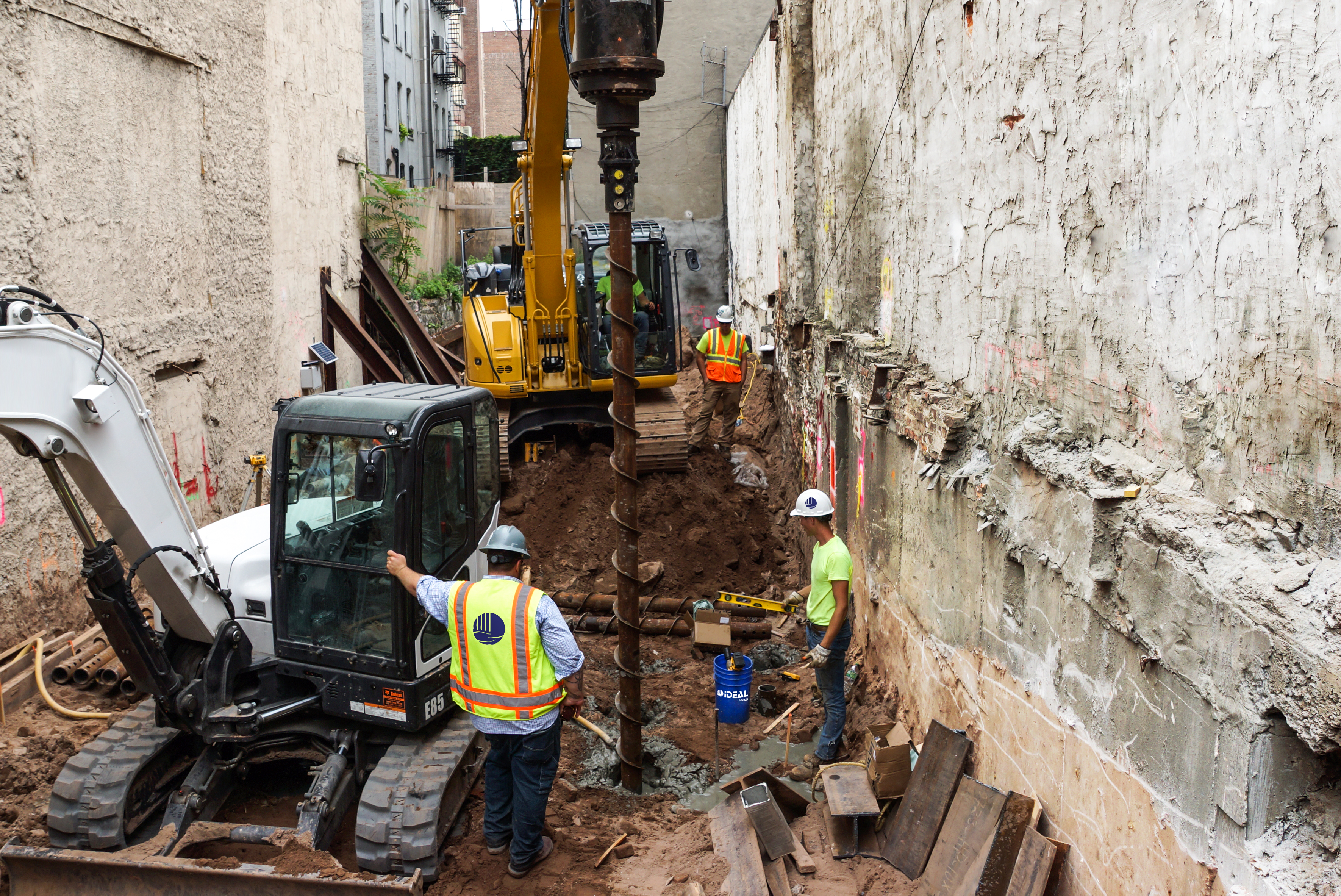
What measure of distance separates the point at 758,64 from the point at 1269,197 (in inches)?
552

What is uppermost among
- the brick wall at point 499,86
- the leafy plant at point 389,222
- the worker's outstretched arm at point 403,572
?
the brick wall at point 499,86

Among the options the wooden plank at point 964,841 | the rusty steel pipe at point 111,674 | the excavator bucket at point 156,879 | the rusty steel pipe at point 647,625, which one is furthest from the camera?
the rusty steel pipe at point 647,625

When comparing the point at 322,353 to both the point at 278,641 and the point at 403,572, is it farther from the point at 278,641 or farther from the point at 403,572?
the point at 403,572

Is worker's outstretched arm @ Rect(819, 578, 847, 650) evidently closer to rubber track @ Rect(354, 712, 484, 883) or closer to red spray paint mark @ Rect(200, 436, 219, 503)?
rubber track @ Rect(354, 712, 484, 883)

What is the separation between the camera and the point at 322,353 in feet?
27.5

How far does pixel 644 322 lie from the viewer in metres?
11.8

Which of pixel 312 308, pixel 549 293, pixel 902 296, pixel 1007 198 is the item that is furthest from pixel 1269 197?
pixel 312 308

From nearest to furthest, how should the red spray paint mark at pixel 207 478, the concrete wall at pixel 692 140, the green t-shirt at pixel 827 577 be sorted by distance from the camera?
the green t-shirt at pixel 827 577 → the red spray paint mark at pixel 207 478 → the concrete wall at pixel 692 140

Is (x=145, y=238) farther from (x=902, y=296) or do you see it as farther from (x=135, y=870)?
(x=902, y=296)

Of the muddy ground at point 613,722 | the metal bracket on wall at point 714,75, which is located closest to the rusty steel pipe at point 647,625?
the muddy ground at point 613,722

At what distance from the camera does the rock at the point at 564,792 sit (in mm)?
6008

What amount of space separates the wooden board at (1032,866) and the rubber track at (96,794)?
4.30 metres

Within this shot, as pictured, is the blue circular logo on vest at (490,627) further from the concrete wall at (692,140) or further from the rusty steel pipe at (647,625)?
the concrete wall at (692,140)

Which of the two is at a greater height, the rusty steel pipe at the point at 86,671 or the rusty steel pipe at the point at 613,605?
the rusty steel pipe at the point at 86,671
